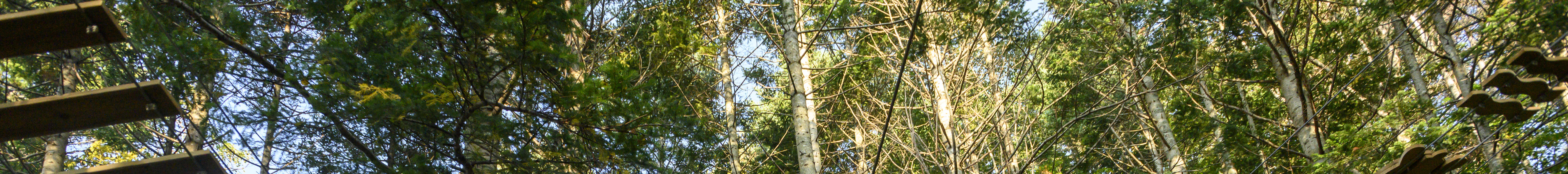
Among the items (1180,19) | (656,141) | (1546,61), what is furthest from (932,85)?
(1546,61)

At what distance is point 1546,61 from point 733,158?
22.1 feet

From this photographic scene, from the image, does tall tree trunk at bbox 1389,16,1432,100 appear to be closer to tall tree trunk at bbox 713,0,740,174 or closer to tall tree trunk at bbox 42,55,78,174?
tall tree trunk at bbox 713,0,740,174

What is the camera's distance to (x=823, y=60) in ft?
40.3

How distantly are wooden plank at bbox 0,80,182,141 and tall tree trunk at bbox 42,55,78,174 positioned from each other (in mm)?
5112

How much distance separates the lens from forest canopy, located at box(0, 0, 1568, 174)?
14.7 feet

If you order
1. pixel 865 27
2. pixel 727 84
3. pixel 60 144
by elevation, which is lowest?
pixel 865 27

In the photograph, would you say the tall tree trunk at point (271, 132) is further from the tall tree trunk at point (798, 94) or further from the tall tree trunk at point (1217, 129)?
the tall tree trunk at point (1217, 129)

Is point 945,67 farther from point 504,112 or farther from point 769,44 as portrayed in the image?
point 504,112

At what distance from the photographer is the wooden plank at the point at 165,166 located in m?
2.85

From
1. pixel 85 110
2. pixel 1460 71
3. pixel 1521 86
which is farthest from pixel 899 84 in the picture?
pixel 1460 71

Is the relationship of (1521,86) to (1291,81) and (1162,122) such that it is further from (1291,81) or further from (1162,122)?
(1162,122)

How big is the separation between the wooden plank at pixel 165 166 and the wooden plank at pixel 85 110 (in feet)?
0.48

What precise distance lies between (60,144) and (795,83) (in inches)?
252

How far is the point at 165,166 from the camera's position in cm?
294
